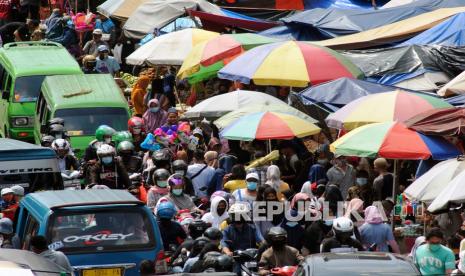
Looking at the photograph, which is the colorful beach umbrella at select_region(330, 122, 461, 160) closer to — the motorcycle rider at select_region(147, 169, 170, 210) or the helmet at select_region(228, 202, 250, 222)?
the motorcycle rider at select_region(147, 169, 170, 210)

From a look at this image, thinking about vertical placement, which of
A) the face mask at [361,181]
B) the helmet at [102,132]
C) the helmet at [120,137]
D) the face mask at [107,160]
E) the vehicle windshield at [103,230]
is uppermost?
the vehicle windshield at [103,230]

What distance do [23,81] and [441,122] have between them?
10.6 meters

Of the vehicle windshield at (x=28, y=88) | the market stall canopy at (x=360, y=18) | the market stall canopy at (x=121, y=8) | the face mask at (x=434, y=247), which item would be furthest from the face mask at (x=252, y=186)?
the market stall canopy at (x=121, y=8)

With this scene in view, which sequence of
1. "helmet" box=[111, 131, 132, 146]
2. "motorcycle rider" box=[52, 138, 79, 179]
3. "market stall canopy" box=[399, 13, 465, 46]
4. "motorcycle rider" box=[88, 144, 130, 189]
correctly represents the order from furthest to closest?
"market stall canopy" box=[399, 13, 465, 46] → "helmet" box=[111, 131, 132, 146] → "motorcycle rider" box=[52, 138, 79, 179] → "motorcycle rider" box=[88, 144, 130, 189]

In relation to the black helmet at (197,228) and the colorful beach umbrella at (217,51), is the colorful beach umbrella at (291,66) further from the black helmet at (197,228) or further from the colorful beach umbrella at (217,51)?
the black helmet at (197,228)

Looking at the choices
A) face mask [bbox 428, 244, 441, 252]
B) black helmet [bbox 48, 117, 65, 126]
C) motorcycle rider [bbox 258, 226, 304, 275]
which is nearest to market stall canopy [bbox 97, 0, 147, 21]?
black helmet [bbox 48, 117, 65, 126]

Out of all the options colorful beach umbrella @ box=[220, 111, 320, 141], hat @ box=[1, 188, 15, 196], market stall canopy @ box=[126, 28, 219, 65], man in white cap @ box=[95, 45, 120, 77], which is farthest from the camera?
man in white cap @ box=[95, 45, 120, 77]

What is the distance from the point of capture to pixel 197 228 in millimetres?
18969

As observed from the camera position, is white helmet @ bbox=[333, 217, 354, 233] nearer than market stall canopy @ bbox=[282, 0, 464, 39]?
Yes

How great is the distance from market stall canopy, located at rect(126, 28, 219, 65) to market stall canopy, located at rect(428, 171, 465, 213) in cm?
1329

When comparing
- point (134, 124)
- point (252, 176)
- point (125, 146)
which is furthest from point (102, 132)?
point (252, 176)

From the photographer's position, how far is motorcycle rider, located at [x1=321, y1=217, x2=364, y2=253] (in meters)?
Result: 17.6

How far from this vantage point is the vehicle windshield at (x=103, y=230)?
16.5m

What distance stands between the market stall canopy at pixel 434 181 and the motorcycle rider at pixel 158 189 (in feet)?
12.2
